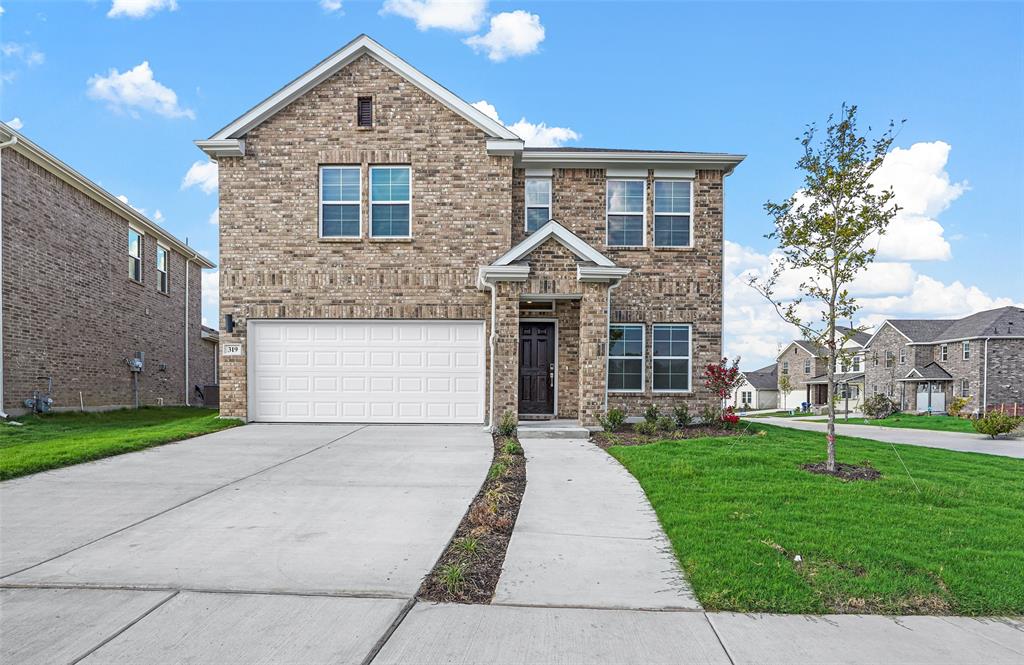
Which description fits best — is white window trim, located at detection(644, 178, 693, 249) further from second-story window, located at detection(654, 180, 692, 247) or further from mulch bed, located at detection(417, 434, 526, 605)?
mulch bed, located at detection(417, 434, 526, 605)

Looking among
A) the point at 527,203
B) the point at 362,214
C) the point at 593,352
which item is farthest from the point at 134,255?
the point at 593,352

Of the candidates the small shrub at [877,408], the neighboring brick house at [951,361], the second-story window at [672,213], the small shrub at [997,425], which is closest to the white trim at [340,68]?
the second-story window at [672,213]

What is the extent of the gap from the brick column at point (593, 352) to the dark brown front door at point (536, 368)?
166 cm

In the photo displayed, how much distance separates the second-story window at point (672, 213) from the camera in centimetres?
1414

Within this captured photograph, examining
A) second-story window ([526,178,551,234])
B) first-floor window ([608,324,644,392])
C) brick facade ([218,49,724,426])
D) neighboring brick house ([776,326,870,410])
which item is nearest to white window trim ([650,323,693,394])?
first-floor window ([608,324,644,392])

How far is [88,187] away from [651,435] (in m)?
16.4

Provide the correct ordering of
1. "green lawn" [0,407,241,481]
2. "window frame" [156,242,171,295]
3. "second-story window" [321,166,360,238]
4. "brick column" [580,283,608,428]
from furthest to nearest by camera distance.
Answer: "window frame" [156,242,171,295] → "second-story window" [321,166,360,238] → "brick column" [580,283,608,428] → "green lawn" [0,407,241,481]

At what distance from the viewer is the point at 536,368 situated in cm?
1374

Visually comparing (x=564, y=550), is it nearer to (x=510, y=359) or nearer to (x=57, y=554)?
(x=57, y=554)

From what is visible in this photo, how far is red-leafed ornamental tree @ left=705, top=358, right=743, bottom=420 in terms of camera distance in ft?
43.6

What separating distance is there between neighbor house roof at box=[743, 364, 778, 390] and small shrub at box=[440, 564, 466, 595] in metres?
58.7

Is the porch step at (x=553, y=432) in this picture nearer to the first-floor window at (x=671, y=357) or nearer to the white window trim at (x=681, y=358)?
the white window trim at (x=681, y=358)

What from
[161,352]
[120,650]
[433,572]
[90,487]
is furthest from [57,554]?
[161,352]

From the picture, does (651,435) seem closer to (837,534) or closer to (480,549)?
(837,534)
